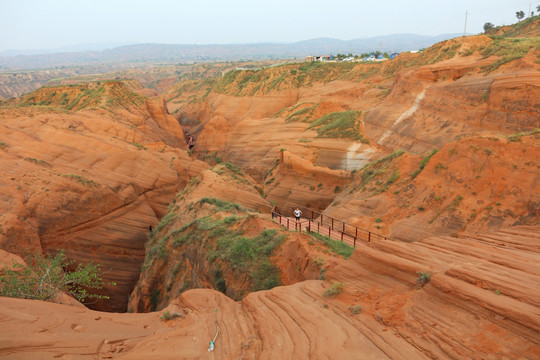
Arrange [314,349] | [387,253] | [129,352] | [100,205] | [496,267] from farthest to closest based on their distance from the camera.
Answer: [100,205] < [387,253] < [496,267] < [129,352] < [314,349]

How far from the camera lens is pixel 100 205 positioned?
2064 cm

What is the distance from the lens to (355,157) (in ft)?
84.8

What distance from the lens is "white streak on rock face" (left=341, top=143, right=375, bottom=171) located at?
25.3m

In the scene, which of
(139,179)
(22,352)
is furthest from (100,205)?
(22,352)

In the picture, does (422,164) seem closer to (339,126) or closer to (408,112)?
(408,112)

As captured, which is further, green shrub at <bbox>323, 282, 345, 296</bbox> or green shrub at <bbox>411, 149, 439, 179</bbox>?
green shrub at <bbox>411, 149, 439, 179</bbox>

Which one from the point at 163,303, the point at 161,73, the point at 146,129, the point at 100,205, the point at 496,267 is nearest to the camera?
the point at 496,267

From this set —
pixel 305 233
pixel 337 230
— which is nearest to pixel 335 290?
pixel 305 233

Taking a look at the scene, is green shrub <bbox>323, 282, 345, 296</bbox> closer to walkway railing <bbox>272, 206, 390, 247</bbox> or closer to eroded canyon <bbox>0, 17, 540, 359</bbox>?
eroded canyon <bbox>0, 17, 540, 359</bbox>

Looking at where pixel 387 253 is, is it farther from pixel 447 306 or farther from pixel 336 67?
pixel 336 67

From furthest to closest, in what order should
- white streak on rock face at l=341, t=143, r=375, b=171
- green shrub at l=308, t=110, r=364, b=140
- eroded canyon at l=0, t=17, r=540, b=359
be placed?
green shrub at l=308, t=110, r=364, b=140, white streak on rock face at l=341, t=143, r=375, b=171, eroded canyon at l=0, t=17, r=540, b=359

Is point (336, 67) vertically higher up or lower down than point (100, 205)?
higher up

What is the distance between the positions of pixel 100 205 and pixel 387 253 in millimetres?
17738

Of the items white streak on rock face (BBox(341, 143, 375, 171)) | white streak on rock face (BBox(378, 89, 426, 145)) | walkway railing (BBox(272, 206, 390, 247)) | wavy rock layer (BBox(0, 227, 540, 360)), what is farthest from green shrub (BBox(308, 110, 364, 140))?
wavy rock layer (BBox(0, 227, 540, 360))
